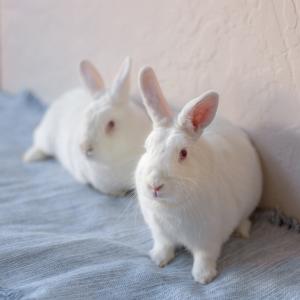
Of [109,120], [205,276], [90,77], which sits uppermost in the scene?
[90,77]

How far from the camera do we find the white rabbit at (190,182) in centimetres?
111

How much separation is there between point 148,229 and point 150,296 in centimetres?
32

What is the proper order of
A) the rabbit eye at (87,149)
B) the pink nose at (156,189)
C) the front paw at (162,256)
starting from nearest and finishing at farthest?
the pink nose at (156,189) < the front paw at (162,256) < the rabbit eye at (87,149)

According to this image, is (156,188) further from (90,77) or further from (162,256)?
(90,77)

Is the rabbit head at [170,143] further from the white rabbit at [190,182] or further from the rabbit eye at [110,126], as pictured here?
the rabbit eye at [110,126]

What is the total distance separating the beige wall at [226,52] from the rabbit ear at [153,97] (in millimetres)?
305

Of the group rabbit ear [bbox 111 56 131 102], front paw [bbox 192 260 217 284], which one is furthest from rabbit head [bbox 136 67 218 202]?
rabbit ear [bbox 111 56 131 102]

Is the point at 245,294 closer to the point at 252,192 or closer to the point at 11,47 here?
the point at 252,192

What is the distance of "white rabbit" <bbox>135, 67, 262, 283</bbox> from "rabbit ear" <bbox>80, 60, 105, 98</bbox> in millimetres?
414

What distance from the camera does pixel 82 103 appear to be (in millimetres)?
1777

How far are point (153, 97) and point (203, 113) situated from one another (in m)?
0.12

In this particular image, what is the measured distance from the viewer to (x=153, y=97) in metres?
1.17

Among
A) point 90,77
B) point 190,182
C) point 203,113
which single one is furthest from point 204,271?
point 90,77

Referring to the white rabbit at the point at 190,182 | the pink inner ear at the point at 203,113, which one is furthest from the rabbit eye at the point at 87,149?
the pink inner ear at the point at 203,113
